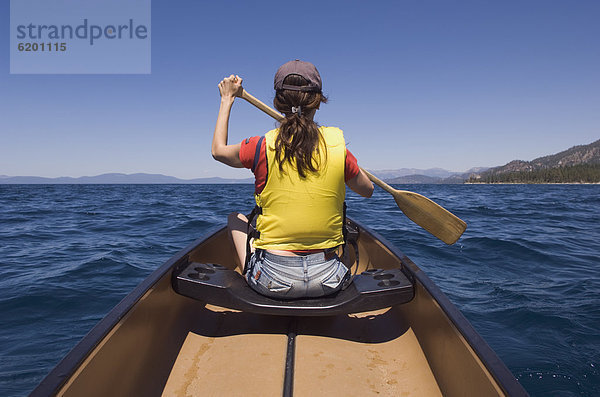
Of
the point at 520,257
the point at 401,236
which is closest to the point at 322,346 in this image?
the point at 520,257

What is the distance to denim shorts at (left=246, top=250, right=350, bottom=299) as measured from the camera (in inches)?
82.9

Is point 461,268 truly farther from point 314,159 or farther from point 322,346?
point 314,159

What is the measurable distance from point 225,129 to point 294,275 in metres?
Result: 1.04

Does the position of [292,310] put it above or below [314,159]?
below

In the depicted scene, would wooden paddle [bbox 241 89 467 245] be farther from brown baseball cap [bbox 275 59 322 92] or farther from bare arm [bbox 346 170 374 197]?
brown baseball cap [bbox 275 59 322 92]

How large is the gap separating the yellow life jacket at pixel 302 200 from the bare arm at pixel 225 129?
0.23 m

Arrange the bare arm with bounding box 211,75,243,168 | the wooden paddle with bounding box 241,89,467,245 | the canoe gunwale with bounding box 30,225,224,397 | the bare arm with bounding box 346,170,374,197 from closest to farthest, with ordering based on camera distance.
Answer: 1. the canoe gunwale with bounding box 30,225,224,397
2. the bare arm with bounding box 211,75,243,168
3. the bare arm with bounding box 346,170,374,197
4. the wooden paddle with bounding box 241,89,467,245

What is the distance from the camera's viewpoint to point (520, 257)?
6.75m

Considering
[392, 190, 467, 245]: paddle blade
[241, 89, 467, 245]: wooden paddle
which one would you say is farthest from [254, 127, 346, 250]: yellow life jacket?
[392, 190, 467, 245]: paddle blade

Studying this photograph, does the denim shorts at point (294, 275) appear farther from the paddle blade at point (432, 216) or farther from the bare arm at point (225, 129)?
the paddle blade at point (432, 216)

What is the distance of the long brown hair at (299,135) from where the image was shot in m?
1.94

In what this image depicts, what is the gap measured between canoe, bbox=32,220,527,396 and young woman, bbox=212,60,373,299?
189mm

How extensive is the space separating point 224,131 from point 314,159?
641 millimetres

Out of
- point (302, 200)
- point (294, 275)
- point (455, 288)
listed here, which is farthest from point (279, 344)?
point (455, 288)
